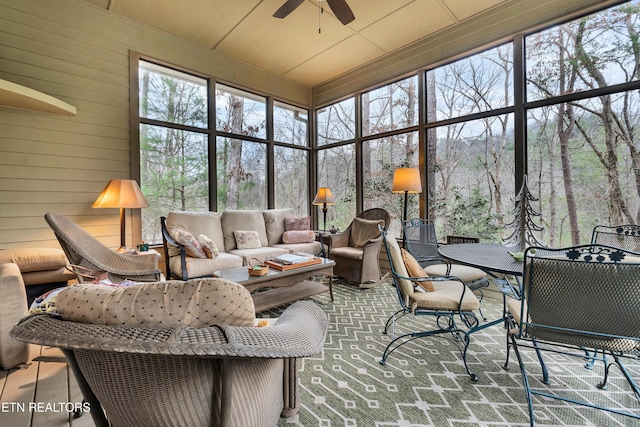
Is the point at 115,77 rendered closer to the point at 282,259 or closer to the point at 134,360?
the point at 282,259

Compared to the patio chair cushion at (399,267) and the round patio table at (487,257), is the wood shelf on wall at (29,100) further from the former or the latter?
the round patio table at (487,257)

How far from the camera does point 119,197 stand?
3.17 metres

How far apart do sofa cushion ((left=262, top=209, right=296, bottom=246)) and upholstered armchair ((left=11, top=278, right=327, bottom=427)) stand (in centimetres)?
366

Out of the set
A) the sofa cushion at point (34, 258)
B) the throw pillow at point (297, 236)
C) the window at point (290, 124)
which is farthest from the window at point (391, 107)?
the sofa cushion at point (34, 258)

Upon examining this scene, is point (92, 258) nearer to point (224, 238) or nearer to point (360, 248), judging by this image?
point (224, 238)

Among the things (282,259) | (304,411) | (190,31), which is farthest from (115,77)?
(304,411)

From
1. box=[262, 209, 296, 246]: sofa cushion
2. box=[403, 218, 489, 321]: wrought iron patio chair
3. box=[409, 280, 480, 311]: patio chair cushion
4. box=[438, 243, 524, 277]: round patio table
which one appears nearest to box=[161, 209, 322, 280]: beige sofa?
box=[262, 209, 296, 246]: sofa cushion

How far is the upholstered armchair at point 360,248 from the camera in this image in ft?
12.7

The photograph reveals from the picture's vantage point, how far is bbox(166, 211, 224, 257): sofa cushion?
12.2ft

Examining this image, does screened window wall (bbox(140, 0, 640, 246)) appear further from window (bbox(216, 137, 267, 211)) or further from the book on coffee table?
the book on coffee table

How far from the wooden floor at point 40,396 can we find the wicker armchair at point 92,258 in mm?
723

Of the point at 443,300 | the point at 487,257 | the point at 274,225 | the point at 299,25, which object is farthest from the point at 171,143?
the point at 487,257

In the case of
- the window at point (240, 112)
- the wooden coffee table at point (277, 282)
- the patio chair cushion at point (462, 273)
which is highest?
the window at point (240, 112)

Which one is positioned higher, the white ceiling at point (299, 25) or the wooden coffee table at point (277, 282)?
the white ceiling at point (299, 25)
